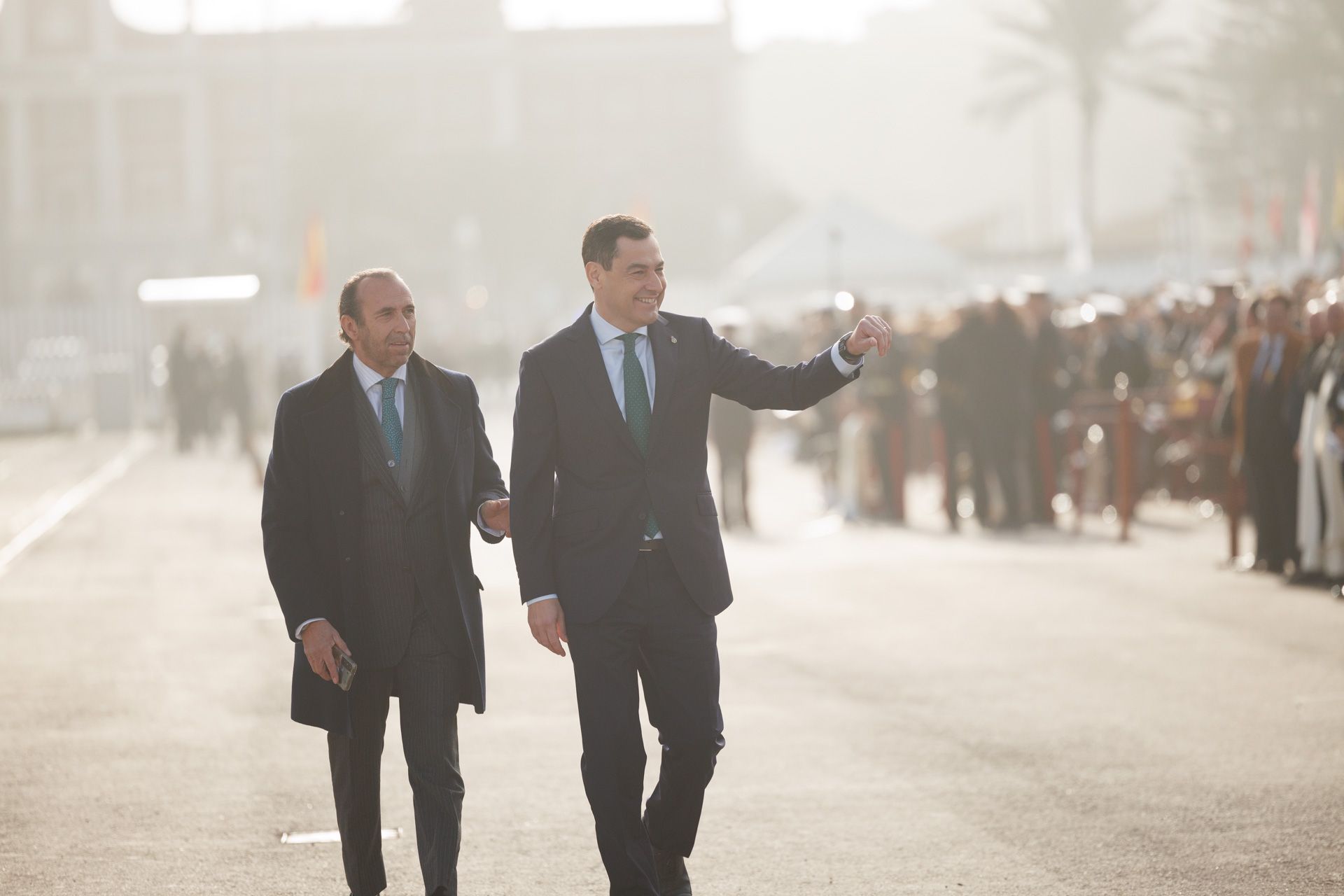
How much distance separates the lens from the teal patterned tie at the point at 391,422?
5551 millimetres

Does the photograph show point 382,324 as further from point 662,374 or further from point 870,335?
point 870,335

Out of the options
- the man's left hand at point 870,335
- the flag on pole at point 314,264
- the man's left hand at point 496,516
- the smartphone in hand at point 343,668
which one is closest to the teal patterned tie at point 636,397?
the man's left hand at point 496,516

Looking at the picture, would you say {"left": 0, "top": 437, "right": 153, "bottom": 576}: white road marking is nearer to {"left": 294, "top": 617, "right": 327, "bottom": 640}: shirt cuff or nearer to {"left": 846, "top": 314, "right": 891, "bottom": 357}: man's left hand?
{"left": 294, "top": 617, "right": 327, "bottom": 640}: shirt cuff

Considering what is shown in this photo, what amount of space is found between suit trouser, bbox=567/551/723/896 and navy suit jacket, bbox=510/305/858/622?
59mm

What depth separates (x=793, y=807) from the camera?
7160 millimetres

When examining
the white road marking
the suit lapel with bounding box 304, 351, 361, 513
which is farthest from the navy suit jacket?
the white road marking

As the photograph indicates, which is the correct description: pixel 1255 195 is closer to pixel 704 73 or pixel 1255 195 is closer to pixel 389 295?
pixel 704 73

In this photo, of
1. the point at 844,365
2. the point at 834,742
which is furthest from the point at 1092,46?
the point at 844,365

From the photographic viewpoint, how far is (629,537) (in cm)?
539

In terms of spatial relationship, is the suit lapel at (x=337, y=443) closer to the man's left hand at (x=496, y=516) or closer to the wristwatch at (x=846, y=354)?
the man's left hand at (x=496, y=516)

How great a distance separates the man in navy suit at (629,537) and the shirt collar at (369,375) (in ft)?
1.17

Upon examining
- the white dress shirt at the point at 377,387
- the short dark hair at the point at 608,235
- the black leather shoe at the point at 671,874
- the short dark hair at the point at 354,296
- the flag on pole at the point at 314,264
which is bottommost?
the black leather shoe at the point at 671,874

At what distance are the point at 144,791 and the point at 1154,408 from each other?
13480 mm

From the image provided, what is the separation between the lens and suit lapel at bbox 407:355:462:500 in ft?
18.2
